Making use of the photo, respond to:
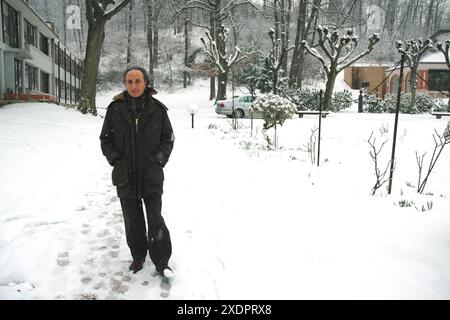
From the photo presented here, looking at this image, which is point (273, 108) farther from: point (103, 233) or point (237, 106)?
point (237, 106)

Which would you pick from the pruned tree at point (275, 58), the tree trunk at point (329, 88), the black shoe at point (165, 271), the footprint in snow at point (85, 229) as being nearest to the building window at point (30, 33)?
the pruned tree at point (275, 58)

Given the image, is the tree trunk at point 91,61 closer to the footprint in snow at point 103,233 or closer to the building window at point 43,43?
the footprint in snow at point 103,233

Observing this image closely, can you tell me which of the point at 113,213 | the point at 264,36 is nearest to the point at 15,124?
the point at 113,213

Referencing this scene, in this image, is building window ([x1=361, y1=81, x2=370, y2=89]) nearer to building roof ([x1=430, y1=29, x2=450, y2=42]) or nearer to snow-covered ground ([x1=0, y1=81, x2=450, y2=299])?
building roof ([x1=430, y1=29, x2=450, y2=42])

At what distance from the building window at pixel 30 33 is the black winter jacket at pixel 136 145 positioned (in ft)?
93.2

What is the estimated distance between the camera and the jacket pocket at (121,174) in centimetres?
338

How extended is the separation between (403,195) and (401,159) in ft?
11.5

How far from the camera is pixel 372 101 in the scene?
25.4m

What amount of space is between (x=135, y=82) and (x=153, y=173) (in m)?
0.81

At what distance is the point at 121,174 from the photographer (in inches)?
133

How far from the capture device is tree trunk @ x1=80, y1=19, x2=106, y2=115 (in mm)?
17984

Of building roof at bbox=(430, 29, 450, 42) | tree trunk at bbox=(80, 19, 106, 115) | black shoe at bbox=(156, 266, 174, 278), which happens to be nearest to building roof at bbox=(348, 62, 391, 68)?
building roof at bbox=(430, 29, 450, 42)

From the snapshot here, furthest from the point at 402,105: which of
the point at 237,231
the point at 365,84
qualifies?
the point at 237,231
